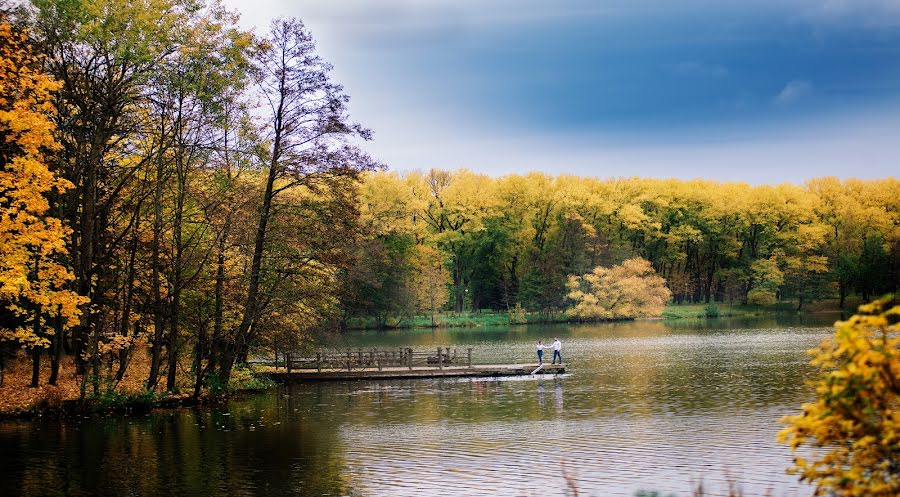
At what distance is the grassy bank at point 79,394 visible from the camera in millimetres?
29156

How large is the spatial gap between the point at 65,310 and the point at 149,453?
18.1 ft

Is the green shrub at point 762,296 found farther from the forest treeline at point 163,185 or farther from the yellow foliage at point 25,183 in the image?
the yellow foliage at point 25,183

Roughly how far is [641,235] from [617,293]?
16.1 metres

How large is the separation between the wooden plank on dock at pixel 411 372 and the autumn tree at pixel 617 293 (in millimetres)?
45214

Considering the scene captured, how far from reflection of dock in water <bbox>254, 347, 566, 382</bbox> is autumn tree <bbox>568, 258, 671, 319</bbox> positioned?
44024 mm

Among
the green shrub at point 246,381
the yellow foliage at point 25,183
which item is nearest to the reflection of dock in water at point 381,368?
the green shrub at point 246,381

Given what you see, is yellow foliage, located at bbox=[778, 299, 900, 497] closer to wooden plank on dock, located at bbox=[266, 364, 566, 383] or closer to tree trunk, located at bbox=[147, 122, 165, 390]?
tree trunk, located at bbox=[147, 122, 165, 390]

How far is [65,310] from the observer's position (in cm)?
2556

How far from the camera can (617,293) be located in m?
88.4

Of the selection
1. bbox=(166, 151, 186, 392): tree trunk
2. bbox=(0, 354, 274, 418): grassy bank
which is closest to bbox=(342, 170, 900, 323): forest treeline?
bbox=(0, 354, 274, 418): grassy bank

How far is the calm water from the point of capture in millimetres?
19203

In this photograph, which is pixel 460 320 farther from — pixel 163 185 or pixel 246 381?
pixel 163 185

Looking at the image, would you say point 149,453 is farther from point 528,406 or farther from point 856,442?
point 856,442

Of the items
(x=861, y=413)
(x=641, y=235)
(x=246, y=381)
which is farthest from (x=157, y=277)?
(x=641, y=235)
